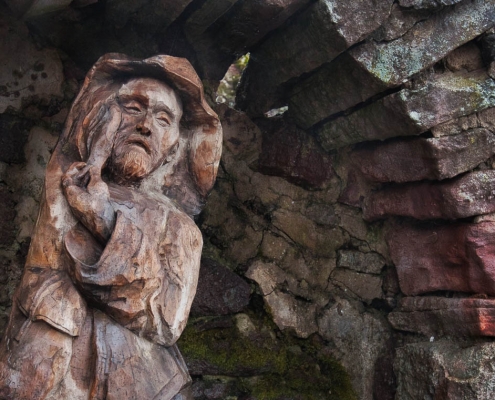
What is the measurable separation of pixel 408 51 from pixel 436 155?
44cm

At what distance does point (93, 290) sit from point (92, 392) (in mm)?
292

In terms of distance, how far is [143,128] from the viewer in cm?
192

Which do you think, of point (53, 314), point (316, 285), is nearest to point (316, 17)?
point (316, 285)

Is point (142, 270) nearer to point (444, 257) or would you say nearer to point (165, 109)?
point (165, 109)

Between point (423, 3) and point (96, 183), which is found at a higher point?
point (423, 3)

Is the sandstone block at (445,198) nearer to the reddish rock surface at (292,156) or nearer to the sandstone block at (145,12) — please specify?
the reddish rock surface at (292,156)

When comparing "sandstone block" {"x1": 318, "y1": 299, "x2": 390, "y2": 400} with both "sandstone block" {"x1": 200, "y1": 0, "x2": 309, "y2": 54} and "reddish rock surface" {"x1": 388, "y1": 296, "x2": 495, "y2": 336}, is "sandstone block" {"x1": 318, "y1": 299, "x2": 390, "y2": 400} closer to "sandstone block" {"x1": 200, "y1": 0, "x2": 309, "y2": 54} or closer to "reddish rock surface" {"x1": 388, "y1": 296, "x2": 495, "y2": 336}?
"reddish rock surface" {"x1": 388, "y1": 296, "x2": 495, "y2": 336}

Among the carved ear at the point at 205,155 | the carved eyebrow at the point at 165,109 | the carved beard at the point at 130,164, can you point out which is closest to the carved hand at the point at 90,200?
the carved beard at the point at 130,164

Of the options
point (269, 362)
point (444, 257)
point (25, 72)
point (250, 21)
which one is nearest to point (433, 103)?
point (444, 257)

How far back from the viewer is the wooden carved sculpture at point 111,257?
163 centimetres

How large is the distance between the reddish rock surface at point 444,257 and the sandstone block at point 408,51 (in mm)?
684

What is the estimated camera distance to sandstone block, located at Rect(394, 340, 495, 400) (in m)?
2.14

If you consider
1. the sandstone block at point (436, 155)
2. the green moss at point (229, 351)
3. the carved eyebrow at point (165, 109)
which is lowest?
the green moss at point (229, 351)

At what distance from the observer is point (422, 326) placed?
2494 millimetres
